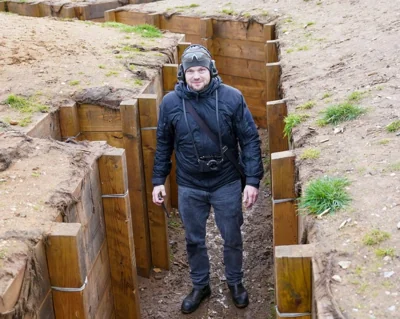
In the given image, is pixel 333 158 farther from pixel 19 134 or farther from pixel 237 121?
pixel 19 134

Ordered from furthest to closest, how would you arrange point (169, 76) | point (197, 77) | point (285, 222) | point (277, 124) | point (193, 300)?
point (169, 76) → point (277, 124) → point (193, 300) → point (197, 77) → point (285, 222)

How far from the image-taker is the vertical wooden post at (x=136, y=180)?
21.8 feet

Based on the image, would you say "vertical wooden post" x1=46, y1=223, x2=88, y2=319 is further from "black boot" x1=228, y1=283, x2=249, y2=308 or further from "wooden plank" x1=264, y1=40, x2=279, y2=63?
"wooden plank" x1=264, y1=40, x2=279, y2=63

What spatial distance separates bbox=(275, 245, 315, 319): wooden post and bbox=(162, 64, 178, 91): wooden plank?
4.88 meters

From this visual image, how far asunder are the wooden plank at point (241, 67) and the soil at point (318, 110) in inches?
30.4

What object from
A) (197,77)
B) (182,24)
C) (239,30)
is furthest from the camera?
(182,24)

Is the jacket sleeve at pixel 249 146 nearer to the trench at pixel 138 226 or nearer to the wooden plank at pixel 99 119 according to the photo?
the trench at pixel 138 226

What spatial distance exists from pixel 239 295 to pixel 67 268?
2527mm

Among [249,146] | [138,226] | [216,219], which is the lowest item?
[138,226]

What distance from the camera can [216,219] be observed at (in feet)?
19.6

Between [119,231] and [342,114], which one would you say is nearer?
[119,231]

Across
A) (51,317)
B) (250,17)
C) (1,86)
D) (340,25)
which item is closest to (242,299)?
(51,317)

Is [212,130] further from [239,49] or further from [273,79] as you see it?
[239,49]

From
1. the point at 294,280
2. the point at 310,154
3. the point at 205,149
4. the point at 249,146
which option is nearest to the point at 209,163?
the point at 205,149
